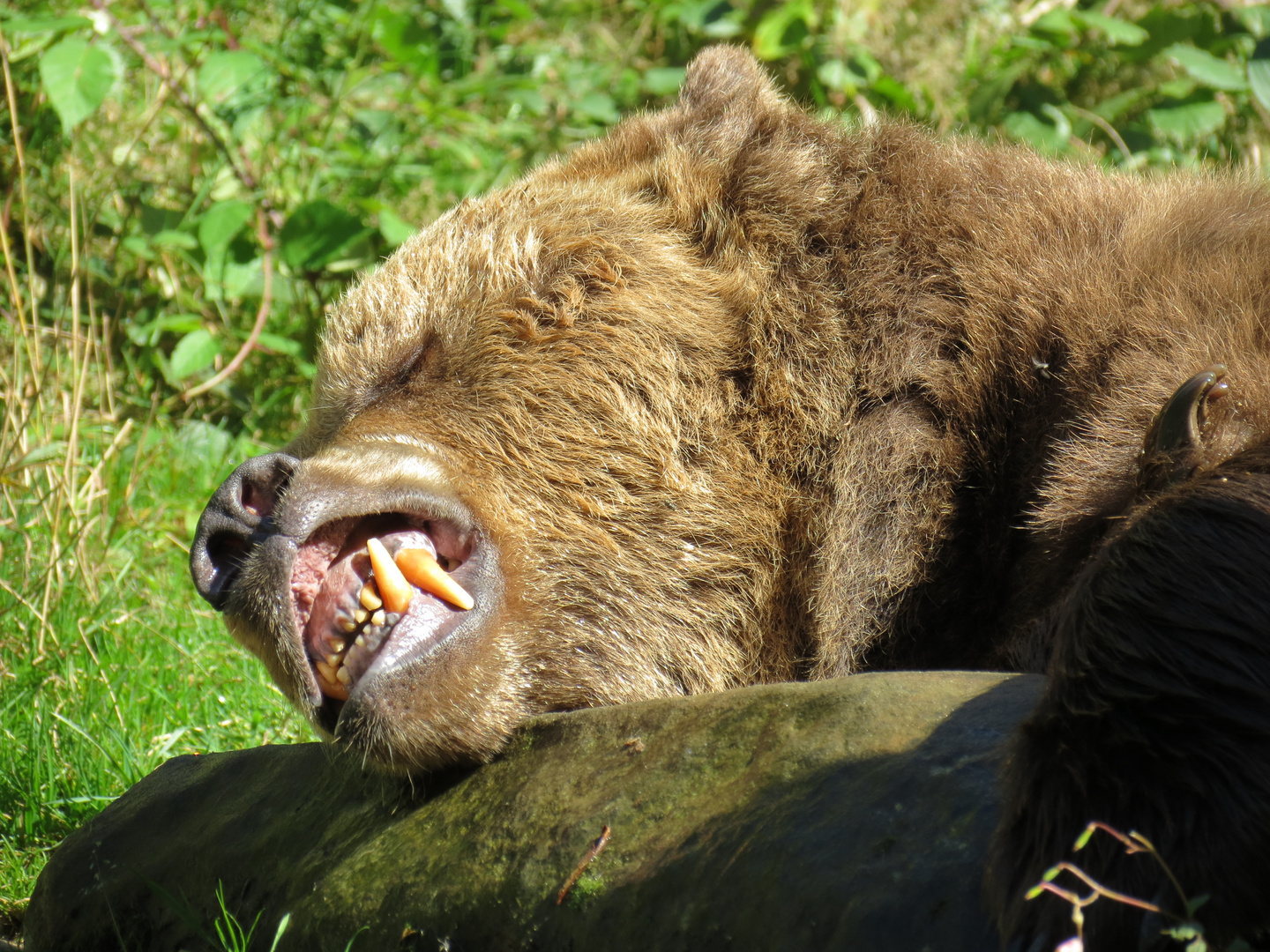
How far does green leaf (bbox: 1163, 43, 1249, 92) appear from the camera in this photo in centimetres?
638

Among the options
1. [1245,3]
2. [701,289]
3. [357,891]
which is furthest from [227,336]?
[1245,3]

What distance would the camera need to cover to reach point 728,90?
12.5 feet

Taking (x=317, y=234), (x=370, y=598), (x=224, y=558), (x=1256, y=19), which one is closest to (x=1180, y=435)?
(x=370, y=598)

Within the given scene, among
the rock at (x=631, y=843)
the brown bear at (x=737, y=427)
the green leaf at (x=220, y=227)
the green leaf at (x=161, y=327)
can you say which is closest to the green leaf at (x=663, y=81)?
the green leaf at (x=220, y=227)

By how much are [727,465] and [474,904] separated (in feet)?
4.48

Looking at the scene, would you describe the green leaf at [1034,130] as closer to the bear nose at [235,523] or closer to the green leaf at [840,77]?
the green leaf at [840,77]

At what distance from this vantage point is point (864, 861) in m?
1.85

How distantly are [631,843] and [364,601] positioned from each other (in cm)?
98

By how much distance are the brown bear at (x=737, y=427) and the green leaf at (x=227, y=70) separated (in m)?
2.45

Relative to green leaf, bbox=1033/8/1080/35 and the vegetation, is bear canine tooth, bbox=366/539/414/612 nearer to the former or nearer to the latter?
the vegetation

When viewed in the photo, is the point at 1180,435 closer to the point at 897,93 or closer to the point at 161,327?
the point at 161,327

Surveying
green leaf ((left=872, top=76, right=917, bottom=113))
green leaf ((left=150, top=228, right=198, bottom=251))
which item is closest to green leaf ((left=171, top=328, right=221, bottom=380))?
green leaf ((left=150, top=228, right=198, bottom=251))

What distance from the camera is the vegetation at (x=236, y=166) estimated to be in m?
4.77

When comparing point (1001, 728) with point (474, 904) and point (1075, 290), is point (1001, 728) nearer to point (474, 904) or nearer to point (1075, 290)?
point (474, 904)
